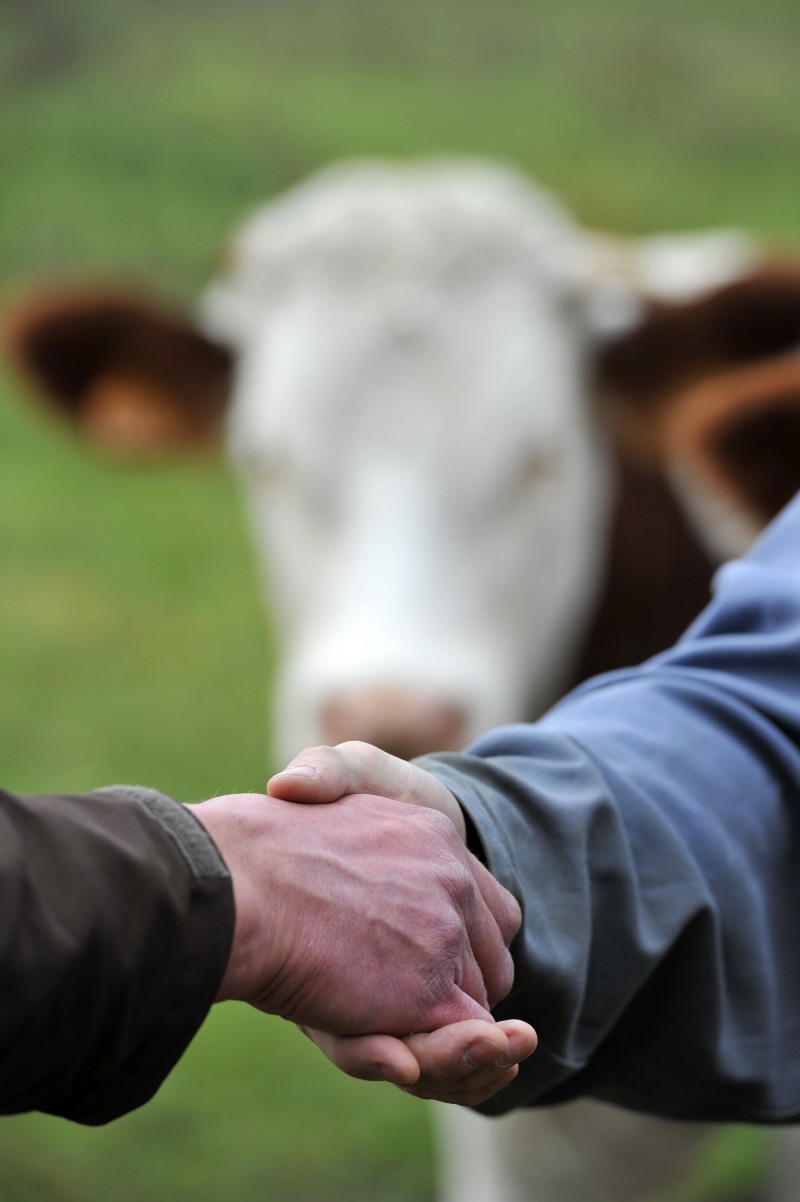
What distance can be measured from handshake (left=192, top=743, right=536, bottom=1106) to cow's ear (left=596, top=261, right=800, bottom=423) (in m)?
1.50

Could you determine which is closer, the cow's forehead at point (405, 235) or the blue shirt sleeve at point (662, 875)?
the blue shirt sleeve at point (662, 875)

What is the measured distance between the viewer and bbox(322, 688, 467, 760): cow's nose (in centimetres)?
164

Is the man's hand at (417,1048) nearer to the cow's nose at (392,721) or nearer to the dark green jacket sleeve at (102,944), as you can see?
the dark green jacket sleeve at (102,944)

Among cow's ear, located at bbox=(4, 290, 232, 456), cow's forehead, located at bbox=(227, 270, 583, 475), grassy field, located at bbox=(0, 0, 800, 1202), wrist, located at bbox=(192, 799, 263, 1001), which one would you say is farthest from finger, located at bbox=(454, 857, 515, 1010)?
grassy field, located at bbox=(0, 0, 800, 1202)

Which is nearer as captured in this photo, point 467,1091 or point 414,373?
point 467,1091

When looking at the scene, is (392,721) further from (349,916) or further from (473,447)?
(349,916)

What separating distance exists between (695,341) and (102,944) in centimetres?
168

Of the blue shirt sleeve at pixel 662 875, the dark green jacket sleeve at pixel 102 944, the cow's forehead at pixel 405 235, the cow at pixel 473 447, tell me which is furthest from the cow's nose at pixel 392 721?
the dark green jacket sleeve at pixel 102 944

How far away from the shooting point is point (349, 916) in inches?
25.7

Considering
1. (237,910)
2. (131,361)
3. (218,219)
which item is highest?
(218,219)

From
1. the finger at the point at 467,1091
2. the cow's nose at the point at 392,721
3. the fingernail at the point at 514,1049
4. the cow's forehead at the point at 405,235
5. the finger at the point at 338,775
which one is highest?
the cow's forehead at the point at 405,235

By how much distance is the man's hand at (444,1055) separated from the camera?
641mm

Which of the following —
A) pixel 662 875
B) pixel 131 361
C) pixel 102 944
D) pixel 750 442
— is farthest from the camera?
pixel 131 361

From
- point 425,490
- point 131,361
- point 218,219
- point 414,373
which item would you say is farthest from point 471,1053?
point 218,219
